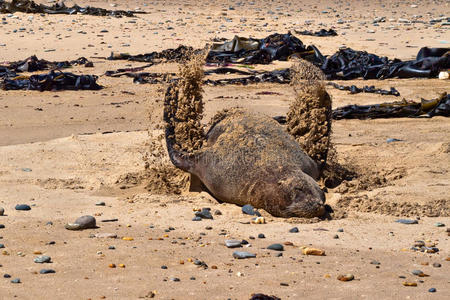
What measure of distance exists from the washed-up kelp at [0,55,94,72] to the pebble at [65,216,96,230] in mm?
8417

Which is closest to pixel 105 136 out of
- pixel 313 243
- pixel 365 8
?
A: pixel 313 243

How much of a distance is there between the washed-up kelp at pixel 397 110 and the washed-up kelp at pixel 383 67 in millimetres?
2901

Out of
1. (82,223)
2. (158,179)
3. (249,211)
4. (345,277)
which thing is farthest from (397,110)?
(345,277)

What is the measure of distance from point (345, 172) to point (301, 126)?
2.08 ft

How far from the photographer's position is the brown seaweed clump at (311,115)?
7.15 metres

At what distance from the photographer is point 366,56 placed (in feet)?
45.8

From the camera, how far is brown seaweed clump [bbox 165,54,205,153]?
23.3 feet

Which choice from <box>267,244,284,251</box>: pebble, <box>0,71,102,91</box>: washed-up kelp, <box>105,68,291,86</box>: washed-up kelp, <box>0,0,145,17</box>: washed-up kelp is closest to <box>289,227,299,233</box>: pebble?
<box>267,244,284,251</box>: pebble

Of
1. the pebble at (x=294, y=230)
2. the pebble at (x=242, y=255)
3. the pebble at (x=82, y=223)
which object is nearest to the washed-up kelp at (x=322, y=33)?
the pebble at (x=294, y=230)

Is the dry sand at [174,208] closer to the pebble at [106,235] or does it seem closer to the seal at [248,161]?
the pebble at [106,235]

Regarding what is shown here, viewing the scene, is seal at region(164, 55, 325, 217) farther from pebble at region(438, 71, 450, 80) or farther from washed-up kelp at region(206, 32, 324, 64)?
washed-up kelp at region(206, 32, 324, 64)

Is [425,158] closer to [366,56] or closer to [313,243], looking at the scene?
[313,243]

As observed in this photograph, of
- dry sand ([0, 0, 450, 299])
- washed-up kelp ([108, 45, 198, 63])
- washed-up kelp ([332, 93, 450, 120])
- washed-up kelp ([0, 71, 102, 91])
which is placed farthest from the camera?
washed-up kelp ([108, 45, 198, 63])

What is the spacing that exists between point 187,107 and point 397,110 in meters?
4.04
